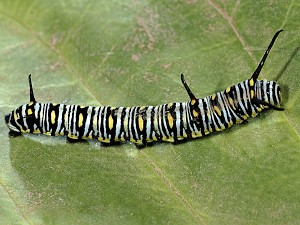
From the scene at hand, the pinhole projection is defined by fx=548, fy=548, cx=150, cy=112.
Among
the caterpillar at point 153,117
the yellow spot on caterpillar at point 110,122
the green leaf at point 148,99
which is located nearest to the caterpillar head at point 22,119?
the caterpillar at point 153,117

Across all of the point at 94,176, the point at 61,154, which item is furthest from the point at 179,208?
the point at 61,154

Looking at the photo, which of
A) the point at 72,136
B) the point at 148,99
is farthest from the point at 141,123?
the point at 72,136

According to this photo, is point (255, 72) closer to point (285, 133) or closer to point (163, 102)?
point (285, 133)

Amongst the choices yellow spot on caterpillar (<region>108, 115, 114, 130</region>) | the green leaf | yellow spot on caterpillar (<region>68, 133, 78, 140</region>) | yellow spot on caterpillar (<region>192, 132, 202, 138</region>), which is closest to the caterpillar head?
the green leaf

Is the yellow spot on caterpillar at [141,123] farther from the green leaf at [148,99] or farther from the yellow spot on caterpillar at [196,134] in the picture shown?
the yellow spot on caterpillar at [196,134]

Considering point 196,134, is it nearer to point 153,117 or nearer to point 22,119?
point 153,117

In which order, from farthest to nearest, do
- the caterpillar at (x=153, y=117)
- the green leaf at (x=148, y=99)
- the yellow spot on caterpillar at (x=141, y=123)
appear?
the yellow spot on caterpillar at (x=141, y=123), the caterpillar at (x=153, y=117), the green leaf at (x=148, y=99)

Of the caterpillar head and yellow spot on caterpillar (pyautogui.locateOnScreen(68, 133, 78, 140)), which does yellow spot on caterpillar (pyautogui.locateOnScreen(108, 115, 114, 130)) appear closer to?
yellow spot on caterpillar (pyautogui.locateOnScreen(68, 133, 78, 140))
